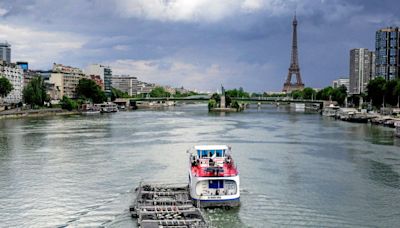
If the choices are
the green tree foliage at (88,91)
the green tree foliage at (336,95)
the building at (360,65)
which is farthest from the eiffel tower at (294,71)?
the green tree foliage at (88,91)

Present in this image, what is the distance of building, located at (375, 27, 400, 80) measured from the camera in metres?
91.7

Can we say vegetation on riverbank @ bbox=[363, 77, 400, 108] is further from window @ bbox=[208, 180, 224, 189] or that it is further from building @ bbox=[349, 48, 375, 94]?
building @ bbox=[349, 48, 375, 94]

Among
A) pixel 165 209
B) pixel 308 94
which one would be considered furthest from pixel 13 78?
pixel 165 209

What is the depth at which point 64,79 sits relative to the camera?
96938 millimetres

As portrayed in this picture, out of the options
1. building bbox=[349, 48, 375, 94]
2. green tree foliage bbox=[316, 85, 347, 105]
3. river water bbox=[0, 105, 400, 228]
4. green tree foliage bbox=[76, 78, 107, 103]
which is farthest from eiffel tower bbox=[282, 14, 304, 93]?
river water bbox=[0, 105, 400, 228]

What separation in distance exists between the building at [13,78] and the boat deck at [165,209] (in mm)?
58883

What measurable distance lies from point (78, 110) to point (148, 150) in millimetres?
51134

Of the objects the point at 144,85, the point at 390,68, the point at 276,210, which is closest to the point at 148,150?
the point at 276,210

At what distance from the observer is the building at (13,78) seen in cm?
7138

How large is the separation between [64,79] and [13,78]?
2130 centimetres

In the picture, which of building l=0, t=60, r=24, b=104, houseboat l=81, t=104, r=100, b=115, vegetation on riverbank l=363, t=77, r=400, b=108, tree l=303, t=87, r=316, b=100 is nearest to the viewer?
vegetation on riverbank l=363, t=77, r=400, b=108

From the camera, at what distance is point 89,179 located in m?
18.5

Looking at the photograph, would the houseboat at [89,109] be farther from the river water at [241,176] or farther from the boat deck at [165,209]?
the boat deck at [165,209]

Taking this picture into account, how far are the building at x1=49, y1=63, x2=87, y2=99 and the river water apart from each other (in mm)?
61682
